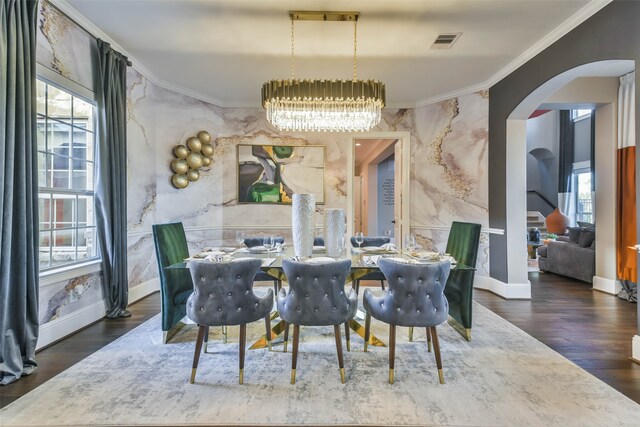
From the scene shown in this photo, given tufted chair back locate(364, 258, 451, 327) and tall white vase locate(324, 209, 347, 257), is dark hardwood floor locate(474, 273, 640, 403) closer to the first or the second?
tufted chair back locate(364, 258, 451, 327)

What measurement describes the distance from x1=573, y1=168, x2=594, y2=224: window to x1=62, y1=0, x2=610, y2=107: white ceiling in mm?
7003

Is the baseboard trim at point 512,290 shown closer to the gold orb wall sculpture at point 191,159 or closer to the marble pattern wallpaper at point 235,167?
the marble pattern wallpaper at point 235,167

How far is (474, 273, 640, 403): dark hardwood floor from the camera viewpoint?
7.74 feet

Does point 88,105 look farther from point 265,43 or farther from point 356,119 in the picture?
point 356,119

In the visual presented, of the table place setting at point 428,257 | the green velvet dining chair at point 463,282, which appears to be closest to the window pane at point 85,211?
the table place setting at point 428,257

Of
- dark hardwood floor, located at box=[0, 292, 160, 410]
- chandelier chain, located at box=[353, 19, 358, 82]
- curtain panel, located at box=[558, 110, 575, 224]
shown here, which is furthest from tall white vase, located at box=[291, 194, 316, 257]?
curtain panel, located at box=[558, 110, 575, 224]

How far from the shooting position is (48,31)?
9.09ft

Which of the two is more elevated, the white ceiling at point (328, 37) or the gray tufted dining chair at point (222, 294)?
the white ceiling at point (328, 37)

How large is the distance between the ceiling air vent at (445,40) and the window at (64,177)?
3613 mm

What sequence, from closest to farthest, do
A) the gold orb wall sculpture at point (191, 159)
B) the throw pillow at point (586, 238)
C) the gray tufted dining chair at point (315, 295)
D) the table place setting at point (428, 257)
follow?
the gray tufted dining chair at point (315, 295) → the table place setting at point (428, 257) → the gold orb wall sculpture at point (191, 159) → the throw pillow at point (586, 238)

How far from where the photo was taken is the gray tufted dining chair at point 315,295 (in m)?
2.11

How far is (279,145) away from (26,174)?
11.5ft

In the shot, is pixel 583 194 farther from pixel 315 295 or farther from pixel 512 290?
pixel 315 295

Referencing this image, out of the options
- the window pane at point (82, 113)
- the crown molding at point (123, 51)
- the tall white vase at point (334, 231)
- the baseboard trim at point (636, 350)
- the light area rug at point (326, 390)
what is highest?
the crown molding at point (123, 51)
